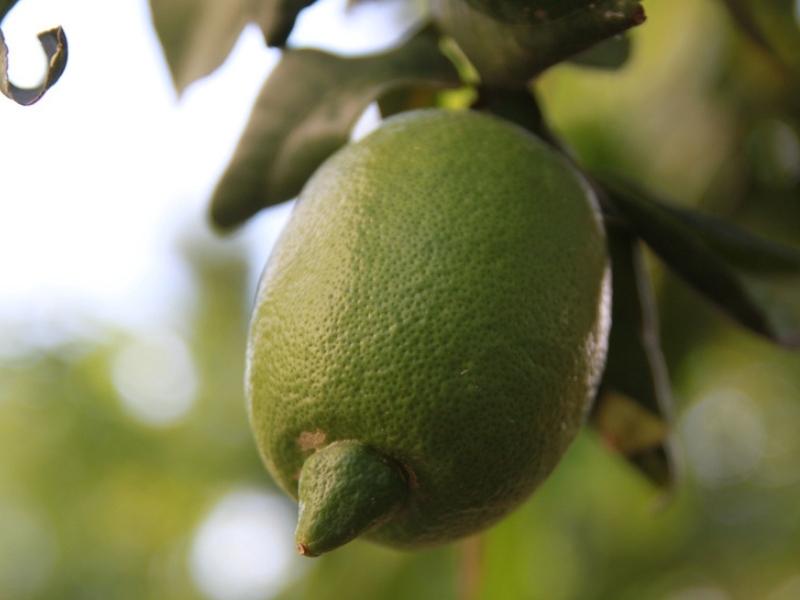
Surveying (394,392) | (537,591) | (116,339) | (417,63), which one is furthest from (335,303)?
(116,339)

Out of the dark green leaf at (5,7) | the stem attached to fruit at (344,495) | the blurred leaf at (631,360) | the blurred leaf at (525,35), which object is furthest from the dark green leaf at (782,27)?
the dark green leaf at (5,7)

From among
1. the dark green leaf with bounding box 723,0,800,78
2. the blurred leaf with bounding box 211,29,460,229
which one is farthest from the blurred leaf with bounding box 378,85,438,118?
the dark green leaf with bounding box 723,0,800,78

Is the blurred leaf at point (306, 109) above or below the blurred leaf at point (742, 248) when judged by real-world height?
above

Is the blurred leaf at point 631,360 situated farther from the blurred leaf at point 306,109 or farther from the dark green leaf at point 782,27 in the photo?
the dark green leaf at point 782,27

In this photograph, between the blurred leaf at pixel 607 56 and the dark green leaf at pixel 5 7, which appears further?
the blurred leaf at pixel 607 56

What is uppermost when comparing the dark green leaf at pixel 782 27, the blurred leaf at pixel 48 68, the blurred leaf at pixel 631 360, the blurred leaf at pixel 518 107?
the blurred leaf at pixel 48 68

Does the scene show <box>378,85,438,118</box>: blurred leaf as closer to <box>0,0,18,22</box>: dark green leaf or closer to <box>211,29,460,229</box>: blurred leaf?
<box>211,29,460,229</box>: blurred leaf

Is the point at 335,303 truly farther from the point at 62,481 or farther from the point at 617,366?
the point at 62,481
